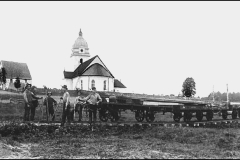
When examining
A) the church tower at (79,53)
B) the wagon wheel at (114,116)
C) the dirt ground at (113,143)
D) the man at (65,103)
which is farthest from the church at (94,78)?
the dirt ground at (113,143)

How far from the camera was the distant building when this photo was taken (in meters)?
62.3

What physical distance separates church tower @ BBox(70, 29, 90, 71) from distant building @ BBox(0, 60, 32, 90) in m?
10.7

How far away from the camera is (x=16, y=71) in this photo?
2512 inches

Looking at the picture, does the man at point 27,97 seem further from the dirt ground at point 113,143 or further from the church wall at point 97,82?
the church wall at point 97,82

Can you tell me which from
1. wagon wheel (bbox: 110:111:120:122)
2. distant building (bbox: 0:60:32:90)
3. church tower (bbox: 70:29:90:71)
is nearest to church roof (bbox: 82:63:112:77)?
church tower (bbox: 70:29:90:71)

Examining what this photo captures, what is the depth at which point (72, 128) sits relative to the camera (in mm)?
12938

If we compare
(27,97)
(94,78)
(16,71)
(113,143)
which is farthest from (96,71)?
(113,143)

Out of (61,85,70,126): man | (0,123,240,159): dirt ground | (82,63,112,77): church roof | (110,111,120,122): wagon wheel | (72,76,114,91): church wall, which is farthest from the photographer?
(82,63,112,77): church roof

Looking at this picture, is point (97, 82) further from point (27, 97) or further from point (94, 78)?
point (27, 97)

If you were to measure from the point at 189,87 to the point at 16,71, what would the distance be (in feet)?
132

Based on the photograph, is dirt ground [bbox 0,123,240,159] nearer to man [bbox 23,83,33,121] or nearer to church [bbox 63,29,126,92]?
man [bbox 23,83,33,121]

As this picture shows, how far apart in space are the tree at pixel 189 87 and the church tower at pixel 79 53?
2484 cm

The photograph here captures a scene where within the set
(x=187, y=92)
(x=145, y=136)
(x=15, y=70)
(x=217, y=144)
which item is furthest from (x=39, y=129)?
(x=187, y=92)

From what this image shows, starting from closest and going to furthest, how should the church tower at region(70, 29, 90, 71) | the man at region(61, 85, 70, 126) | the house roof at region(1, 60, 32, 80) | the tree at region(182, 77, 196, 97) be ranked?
1. the man at region(61, 85, 70, 126)
2. the house roof at region(1, 60, 32, 80)
3. the church tower at region(70, 29, 90, 71)
4. the tree at region(182, 77, 196, 97)
